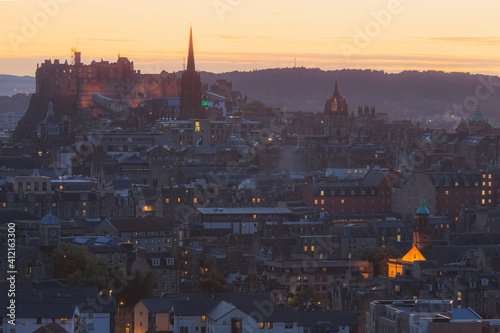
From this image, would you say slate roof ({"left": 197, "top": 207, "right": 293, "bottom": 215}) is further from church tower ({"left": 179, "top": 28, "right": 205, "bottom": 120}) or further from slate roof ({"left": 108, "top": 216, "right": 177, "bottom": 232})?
church tower ({"left": 179, "top": 28, "right": 205, "bottom": 120})

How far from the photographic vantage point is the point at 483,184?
12444 cm

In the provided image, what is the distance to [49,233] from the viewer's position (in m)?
81.9

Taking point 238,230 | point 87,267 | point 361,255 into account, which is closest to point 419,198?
point 238,230

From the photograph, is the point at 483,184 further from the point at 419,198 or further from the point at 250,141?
the point at 250,141

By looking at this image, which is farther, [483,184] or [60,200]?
[483,184]

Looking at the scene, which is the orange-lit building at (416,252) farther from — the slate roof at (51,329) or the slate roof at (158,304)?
the slate roof at (51,329)

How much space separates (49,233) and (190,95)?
9656 cm

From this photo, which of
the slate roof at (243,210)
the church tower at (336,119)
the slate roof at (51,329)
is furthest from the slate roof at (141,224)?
the church tower at (336,119)

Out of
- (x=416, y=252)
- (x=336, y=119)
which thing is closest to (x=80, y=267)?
(x=416, y=252)

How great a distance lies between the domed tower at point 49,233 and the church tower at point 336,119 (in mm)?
96871

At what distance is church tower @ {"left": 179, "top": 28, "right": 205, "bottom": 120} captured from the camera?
577 ft

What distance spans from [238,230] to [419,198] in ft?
66.4

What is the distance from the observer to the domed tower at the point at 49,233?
3194 inches

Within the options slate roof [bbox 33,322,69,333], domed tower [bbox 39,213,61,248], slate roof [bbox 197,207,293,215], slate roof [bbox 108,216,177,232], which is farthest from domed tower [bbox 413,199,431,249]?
slate roof [bbox 33,322,69,333]
